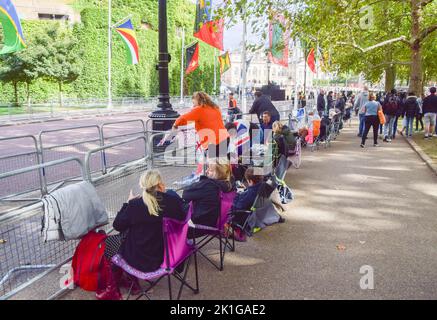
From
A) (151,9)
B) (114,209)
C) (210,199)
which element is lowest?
(114,209)

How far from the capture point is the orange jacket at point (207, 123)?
702cm

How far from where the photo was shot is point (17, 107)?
83.5 ft

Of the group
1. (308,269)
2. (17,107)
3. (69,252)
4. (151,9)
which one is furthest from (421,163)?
(151,9)

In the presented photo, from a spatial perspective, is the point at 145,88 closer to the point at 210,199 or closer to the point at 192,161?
the point at 192,161

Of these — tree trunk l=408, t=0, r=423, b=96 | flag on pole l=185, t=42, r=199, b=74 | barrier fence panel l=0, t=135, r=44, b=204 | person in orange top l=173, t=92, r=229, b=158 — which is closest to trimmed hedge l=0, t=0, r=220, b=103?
flag on pole l=185, t=42, r=199, b=74

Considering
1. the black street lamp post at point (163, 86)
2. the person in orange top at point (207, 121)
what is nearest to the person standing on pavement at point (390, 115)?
the black street lamp post at point (163, 86)

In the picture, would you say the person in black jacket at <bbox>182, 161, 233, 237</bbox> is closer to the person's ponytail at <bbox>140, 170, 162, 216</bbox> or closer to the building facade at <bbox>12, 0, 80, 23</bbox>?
the person's ponytail at <bbox>140, 170, 162, 216</bbox>

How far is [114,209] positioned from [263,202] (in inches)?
84.3

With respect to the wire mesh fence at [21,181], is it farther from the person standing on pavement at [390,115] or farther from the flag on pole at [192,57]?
the flag on pole at [192,57]

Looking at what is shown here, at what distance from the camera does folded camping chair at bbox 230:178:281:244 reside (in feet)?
17.5

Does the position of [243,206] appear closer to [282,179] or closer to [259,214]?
[259,214]

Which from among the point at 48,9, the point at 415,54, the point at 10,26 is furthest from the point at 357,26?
the point at 48,9

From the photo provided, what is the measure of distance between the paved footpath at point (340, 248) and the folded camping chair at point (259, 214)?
160 millimetres

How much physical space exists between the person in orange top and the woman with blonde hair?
10.8ft
